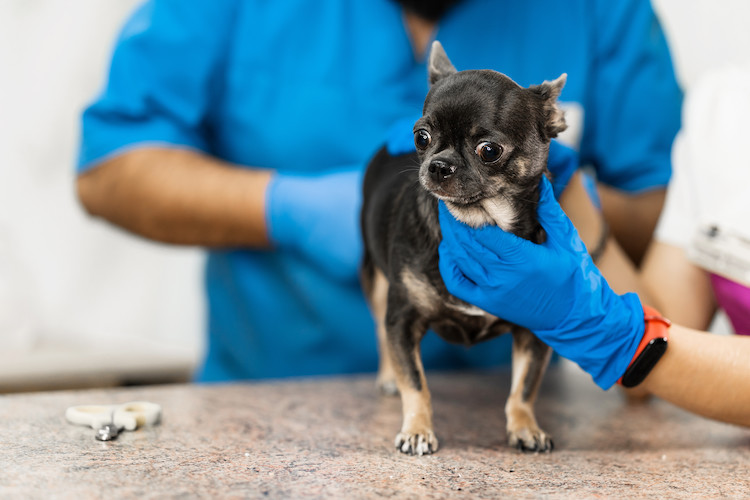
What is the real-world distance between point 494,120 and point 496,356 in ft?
3.60

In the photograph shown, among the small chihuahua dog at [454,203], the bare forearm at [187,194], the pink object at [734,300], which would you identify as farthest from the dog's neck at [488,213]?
the bare forearm at [187,194]

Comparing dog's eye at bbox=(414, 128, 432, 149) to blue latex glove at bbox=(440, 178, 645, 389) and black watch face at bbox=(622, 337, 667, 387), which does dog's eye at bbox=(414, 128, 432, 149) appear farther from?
black watch face at bbox=(622, 337, 667, 387)

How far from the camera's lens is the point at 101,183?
66.0 inches

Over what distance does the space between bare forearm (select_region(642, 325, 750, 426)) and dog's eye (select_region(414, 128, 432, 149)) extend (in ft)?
1.58

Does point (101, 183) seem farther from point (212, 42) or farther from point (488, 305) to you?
point (488, 305)

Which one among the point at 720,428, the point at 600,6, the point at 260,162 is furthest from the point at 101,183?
the point at 720,428

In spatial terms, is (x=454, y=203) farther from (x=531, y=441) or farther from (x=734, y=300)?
(x=734, y=300)

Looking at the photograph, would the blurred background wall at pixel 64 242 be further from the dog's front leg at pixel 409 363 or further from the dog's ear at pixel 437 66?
the dog's ear at pixel 437 66

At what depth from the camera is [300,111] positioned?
1675mm

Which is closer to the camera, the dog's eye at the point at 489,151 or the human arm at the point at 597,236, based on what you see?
the dog's eye at the point at 489,151

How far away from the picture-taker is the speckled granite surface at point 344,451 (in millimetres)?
827

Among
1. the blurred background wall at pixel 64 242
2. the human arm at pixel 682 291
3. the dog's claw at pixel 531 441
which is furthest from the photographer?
the blurred background wall at pixel 64 242

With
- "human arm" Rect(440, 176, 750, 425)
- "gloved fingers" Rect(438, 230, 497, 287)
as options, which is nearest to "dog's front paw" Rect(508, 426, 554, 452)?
"human arm" Rect(440, 176, 750, 425)

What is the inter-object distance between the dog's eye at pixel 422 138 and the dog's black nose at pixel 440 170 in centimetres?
5
